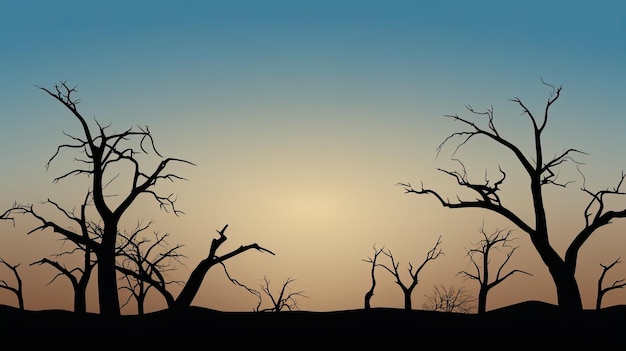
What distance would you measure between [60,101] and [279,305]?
24595 mm

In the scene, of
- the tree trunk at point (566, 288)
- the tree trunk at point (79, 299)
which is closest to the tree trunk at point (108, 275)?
the tree trunk at point (79, 299)

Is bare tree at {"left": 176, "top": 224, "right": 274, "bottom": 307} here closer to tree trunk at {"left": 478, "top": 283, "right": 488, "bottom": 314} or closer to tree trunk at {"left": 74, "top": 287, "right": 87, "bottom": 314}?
tree trunk at {"left": 74, "top": 287, "right": 87, "bottom": 314}

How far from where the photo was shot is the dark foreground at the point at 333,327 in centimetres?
1981

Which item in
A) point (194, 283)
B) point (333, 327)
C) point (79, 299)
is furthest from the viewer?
point (79, 299)

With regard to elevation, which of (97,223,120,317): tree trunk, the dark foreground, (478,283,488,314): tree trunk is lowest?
the dark foreground

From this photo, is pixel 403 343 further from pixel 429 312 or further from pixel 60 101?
pixel 60 101

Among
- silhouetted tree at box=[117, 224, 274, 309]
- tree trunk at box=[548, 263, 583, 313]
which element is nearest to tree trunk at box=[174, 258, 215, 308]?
silhouetted tree at box=[117, 224, 274, 309]

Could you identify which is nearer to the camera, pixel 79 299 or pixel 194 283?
pixel 194 283

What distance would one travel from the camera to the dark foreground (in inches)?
780

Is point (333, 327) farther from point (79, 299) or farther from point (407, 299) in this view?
point (407, 299)

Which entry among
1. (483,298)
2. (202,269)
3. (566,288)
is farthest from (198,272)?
(483,298)

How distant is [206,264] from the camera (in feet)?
84.3

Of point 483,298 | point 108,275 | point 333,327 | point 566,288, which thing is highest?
point 483,298

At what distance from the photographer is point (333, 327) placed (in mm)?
21109
